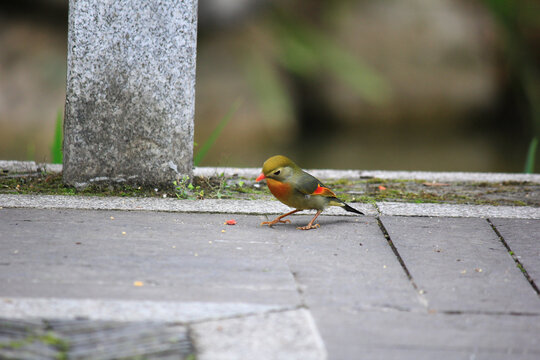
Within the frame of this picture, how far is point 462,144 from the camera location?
740 centimetres

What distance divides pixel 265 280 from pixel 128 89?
1496mm

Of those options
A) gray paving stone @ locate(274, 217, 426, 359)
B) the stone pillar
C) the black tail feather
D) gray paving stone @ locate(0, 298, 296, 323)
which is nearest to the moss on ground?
the stone pillar

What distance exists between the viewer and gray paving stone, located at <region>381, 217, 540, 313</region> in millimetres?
2303

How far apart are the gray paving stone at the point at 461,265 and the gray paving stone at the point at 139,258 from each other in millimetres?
490

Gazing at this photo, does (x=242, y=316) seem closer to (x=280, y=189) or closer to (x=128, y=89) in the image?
(x=280, y=189)

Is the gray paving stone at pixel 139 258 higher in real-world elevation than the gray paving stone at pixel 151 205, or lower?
higher

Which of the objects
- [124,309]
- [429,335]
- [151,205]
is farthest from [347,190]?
[124,309]

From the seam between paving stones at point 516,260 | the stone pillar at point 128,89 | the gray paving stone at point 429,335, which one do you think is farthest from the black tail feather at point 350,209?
the gray paving stone at point 429,335

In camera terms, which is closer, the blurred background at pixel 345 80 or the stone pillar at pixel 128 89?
the stone pillar at pixel 128 89

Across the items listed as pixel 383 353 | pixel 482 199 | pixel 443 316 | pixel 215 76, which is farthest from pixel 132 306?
pixel 215 76

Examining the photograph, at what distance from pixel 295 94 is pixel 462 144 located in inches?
69.8

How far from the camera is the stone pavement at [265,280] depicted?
6.34ft

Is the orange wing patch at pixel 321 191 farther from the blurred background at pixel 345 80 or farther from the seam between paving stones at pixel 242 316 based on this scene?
the blurred background at pixel 345 80

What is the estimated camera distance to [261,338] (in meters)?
1.94
